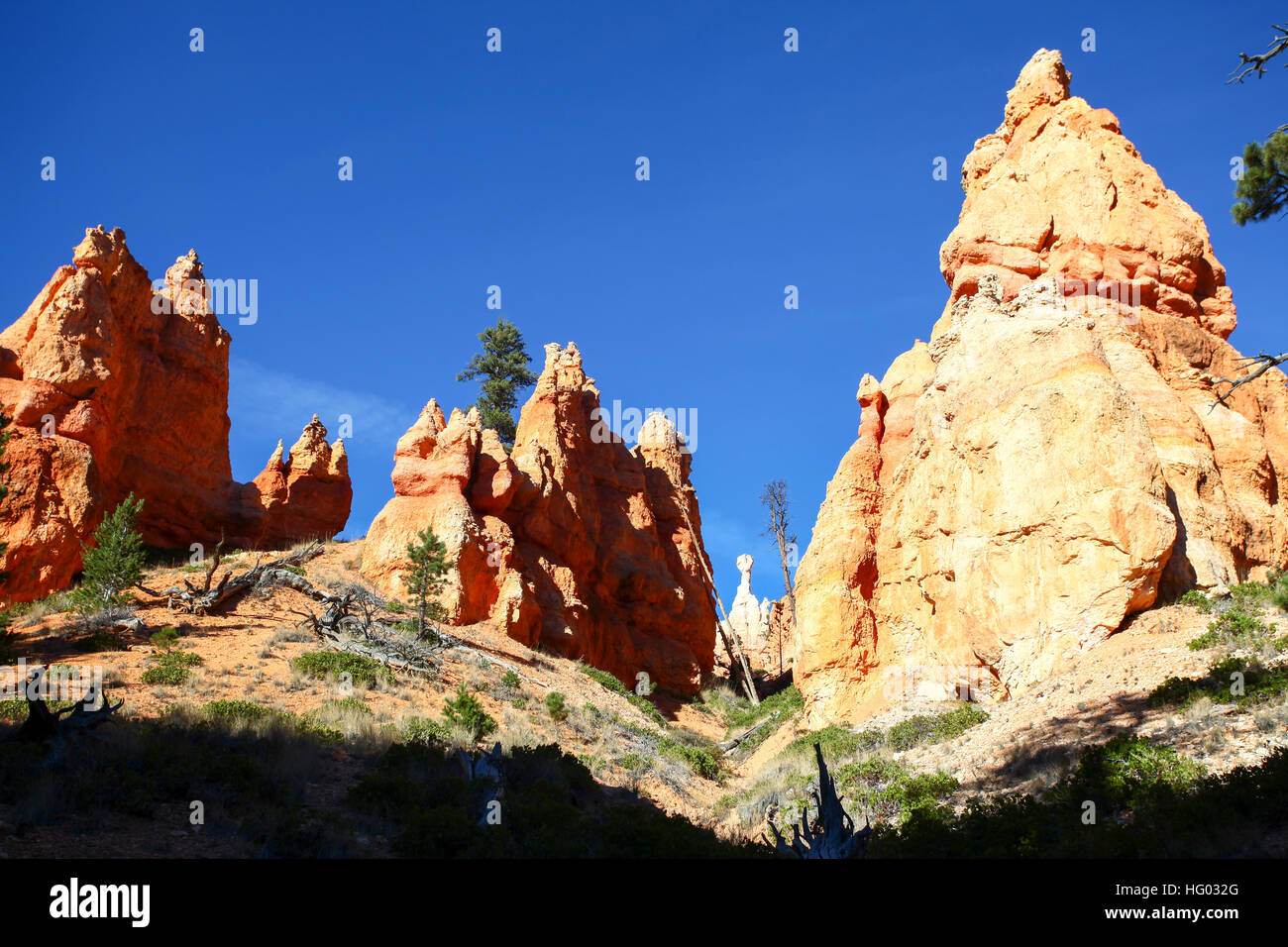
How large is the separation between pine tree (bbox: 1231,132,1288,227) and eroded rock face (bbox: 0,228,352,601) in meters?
30.0

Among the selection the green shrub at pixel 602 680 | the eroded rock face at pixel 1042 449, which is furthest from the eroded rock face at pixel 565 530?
the eroded rock face at pixel 1042 449

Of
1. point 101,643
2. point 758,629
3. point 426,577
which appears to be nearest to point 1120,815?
point 426,577

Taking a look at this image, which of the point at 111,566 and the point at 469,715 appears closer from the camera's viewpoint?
the point at 469,715

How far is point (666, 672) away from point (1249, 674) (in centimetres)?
3126

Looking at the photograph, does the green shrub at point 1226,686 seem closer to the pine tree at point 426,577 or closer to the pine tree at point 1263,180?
the pine tree at point 1263,180

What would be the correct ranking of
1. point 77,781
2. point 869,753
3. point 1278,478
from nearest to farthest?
point 77,781
point 869,753
point 1278,478

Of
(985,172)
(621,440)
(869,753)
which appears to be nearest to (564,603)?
(621,440)

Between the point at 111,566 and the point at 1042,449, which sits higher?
the point at 1042,449

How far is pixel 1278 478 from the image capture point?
22.5 m

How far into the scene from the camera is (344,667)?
21.9m

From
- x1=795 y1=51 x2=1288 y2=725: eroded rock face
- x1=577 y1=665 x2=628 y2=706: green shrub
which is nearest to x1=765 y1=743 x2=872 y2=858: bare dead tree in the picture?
x1=795 y1=51 x2=1288 y2=725: eroded rock face

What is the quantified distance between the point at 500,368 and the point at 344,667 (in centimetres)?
3458

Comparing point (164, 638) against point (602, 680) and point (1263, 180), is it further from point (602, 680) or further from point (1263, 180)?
point (1263, 180)

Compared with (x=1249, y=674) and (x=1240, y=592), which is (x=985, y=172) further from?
(x=1249, y=674)
